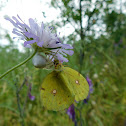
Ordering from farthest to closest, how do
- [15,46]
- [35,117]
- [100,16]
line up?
[35,117] → [15,46] → [100,16]

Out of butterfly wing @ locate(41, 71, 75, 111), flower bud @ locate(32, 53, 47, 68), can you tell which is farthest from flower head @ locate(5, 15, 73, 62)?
butterfly wing @ locate(41, 71, 75, 111)

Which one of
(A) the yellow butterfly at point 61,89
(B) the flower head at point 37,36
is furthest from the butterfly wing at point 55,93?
(B) the flower head at point 37,36

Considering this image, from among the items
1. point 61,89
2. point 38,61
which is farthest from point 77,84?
point 38,61

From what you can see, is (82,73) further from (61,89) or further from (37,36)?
(37,36)

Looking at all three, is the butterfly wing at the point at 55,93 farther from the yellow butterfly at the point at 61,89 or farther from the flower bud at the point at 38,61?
the flower bud at the point at 38,61

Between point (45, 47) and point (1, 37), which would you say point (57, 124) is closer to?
point (45, 47)

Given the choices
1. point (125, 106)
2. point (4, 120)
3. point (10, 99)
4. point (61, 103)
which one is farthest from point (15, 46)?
point (125, 106)
